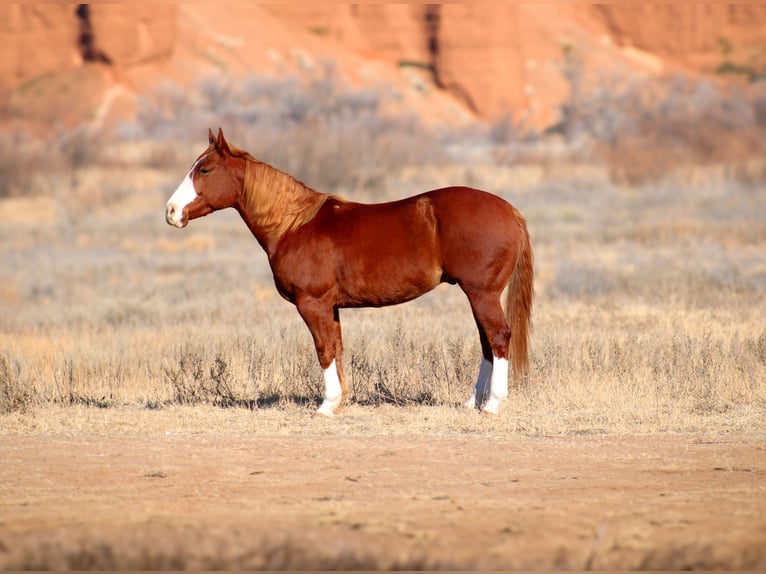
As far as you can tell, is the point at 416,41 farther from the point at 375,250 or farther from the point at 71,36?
the point at 375,250

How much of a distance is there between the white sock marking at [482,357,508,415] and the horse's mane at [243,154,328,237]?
5.96ft

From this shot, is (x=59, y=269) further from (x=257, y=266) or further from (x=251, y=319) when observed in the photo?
(x=251, y=319)

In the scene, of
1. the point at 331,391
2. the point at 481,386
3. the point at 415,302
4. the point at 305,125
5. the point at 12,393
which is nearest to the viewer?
the point at 331,391

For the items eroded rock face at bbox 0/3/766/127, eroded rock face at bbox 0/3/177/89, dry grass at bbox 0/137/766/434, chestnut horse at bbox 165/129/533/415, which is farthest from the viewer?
eroded rock face at bbox 0/3/766/127

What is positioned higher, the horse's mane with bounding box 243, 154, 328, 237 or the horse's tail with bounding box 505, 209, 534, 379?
the horse's mane with bounding box 243, 154, 328, 237

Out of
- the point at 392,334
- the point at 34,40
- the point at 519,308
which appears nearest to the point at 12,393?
the point at 392,334

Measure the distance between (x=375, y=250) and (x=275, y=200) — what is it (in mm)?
899

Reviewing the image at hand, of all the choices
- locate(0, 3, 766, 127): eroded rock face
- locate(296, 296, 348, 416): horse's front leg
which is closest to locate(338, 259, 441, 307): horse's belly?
locate(296, 296, 348, 416): horse's front leg

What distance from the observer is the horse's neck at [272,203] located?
28.6 feet

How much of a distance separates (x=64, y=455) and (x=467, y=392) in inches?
134

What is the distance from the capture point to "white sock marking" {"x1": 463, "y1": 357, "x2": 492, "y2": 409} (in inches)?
345

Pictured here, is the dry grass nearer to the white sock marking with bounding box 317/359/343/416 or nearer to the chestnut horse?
the white sock marking with bounding box 317/359/343/416

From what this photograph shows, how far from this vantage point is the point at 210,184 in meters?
8.73

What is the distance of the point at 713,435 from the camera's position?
7914 mm
